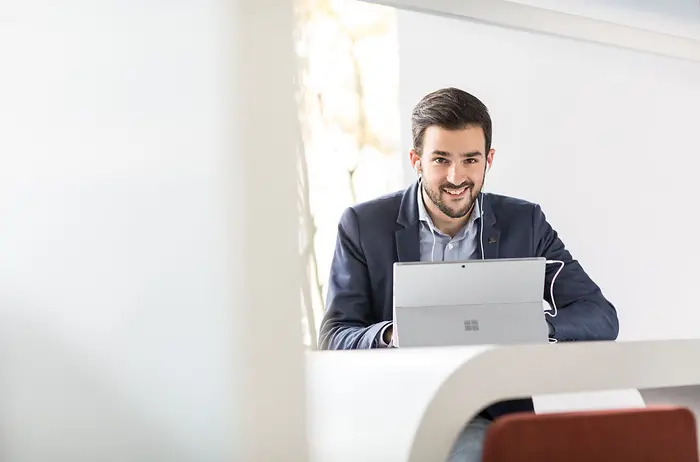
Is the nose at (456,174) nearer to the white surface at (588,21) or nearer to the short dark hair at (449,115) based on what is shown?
the short dark hair at (449,115)

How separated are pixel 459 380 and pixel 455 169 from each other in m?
1.88

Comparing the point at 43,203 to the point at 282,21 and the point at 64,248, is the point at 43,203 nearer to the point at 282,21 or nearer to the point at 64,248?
the point at 64,248

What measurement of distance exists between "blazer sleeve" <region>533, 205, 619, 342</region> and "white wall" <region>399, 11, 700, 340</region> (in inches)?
28.2

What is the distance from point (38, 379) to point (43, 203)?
518mm

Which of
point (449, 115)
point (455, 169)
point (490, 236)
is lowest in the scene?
point (490, 236)

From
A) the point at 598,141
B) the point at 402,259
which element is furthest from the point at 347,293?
the point at 598,141

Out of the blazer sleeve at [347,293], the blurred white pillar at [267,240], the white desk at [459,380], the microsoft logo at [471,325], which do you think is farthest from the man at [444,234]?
the white desk at [459,380]

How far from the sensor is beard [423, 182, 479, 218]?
2.90m

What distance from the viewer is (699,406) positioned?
1671mm

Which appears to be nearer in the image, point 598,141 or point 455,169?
point 455,169

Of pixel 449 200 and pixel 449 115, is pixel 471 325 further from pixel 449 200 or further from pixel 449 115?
pixel 449 115

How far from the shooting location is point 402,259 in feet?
9.07

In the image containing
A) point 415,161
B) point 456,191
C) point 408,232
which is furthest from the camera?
point 415,161

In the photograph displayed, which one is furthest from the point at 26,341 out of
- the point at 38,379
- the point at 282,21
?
the point at 282,21
